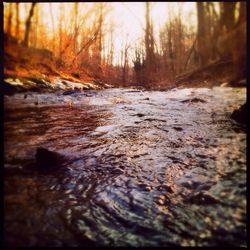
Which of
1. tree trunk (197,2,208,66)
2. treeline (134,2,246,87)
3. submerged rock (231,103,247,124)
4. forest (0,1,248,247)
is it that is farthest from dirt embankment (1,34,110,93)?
submerged rock (231,103,247,124)

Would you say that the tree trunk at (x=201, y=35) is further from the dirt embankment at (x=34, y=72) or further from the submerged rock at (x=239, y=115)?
the dirt embankment at (x=34, y=72)

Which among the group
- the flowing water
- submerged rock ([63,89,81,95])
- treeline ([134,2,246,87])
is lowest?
the flowing water

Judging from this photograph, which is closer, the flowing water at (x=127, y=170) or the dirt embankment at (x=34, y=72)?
the flowing water at (x=127, y=170)

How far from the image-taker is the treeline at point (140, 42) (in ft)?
7.70

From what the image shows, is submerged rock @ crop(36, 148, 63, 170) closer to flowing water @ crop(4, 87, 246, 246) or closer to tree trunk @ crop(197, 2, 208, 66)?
flowing water @ crop(4, 87, 246, 246)

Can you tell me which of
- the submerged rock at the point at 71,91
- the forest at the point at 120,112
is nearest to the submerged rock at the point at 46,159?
the forest at the point at 120,112

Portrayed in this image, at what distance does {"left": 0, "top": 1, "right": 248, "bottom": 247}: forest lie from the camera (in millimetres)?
2197

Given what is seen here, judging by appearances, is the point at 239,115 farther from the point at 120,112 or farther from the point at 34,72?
the point at 34,72

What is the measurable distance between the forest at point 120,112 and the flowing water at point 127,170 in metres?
0.01

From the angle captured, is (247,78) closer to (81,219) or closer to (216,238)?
(216,238)

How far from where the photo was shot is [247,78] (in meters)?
2.38

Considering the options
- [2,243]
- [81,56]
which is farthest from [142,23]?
[2,243]

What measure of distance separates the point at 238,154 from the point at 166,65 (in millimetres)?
1047

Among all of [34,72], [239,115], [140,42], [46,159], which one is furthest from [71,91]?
[239,115]
